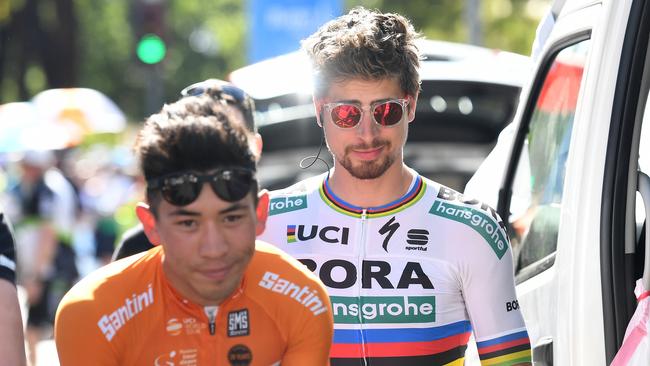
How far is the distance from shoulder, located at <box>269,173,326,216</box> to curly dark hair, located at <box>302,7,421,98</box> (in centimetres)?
29

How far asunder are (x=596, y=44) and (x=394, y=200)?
0.75m

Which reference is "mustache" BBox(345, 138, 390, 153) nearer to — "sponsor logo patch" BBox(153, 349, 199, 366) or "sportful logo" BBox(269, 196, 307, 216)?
"sportful logo" BBox(269, 196, 307, 216)

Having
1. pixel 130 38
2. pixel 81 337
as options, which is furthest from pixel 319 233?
pixel 130 38

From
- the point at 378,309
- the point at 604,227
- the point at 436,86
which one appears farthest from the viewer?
the point at 436,86

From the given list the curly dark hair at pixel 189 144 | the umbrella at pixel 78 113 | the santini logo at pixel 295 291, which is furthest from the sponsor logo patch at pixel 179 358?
the umbrella at pixel 78 113

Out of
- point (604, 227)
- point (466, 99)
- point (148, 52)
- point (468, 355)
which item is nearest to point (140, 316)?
point (604, 227)

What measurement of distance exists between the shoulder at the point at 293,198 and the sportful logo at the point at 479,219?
0.39 metres

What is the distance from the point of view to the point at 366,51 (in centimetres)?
376

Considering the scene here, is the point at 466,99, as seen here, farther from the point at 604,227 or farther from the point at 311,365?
the point at 311,365

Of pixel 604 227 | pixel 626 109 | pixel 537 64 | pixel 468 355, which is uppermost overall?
pixel 537 64

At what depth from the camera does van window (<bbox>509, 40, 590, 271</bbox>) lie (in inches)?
164

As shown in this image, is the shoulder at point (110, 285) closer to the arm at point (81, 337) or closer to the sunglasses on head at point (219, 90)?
the arm at point (81, 337)

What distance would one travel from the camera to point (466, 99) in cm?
927

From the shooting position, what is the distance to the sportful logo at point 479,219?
12.3 feet
